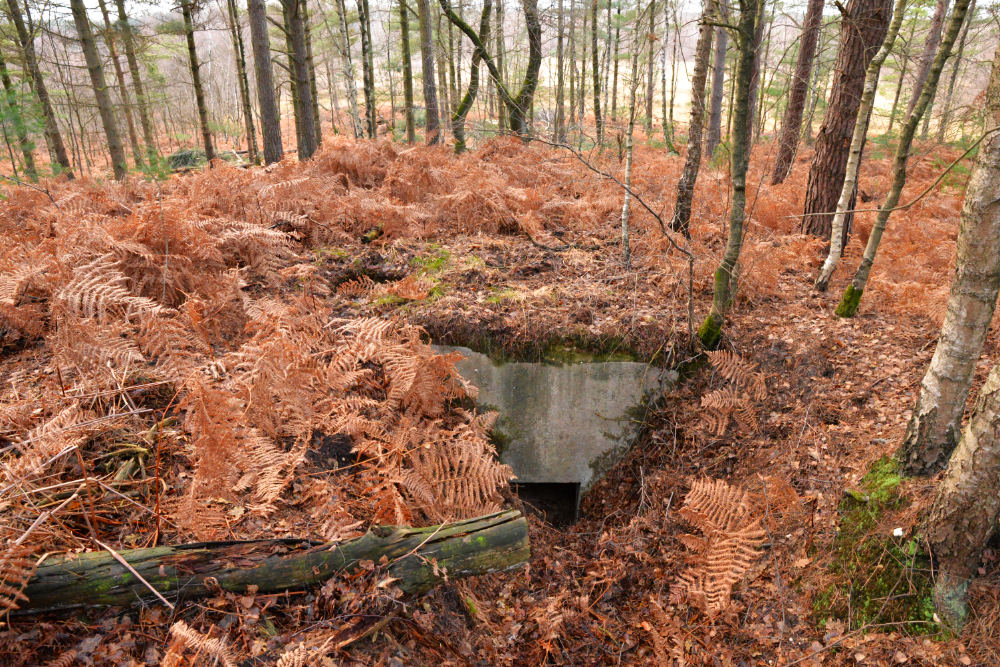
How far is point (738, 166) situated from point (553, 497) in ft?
12.1

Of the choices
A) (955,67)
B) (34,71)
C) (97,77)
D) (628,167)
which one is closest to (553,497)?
(628,167)

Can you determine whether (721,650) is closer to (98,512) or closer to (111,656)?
(111,656)

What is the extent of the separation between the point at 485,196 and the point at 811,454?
475 cm

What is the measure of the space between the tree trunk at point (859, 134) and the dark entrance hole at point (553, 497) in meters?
3.41

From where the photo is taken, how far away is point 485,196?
6.99 meters

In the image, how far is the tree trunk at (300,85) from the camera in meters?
9.77

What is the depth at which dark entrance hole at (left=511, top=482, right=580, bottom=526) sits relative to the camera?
5.53m

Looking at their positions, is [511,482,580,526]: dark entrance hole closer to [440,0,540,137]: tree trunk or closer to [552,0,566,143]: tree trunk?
[552,0,566,143]: tree trunk

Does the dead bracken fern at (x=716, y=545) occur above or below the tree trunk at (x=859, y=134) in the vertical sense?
below

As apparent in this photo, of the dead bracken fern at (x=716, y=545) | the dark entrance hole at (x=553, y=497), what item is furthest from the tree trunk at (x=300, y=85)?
the dead bracken fern at (x=716, y=545)

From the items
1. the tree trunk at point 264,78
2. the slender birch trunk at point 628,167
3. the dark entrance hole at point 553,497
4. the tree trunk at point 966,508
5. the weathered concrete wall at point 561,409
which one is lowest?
the dark entrance hole at point 553,497

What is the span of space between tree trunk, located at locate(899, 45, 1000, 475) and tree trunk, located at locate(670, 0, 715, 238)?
10.3 feet

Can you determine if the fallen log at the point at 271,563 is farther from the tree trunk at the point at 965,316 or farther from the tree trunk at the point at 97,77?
the tree trunk at the point at 97,77

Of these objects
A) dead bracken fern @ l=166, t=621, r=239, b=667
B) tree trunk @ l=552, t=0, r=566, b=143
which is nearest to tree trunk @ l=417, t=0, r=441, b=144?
tree trunk @ l=552, t=0, r=566, b=143
